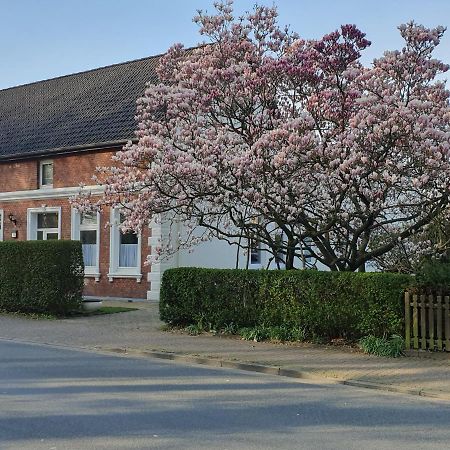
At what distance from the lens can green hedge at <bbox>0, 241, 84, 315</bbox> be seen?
728 inches

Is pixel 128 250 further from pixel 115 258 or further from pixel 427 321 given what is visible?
pixel 427 321

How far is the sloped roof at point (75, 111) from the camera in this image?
82.4 ft

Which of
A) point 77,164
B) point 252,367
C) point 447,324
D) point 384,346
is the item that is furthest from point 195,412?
point 77,164

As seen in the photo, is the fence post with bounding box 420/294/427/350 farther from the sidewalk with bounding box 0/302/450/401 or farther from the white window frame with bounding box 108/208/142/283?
the white window frame with bounding box 108/208/142/283

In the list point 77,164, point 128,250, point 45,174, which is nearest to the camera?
→ point 128,250

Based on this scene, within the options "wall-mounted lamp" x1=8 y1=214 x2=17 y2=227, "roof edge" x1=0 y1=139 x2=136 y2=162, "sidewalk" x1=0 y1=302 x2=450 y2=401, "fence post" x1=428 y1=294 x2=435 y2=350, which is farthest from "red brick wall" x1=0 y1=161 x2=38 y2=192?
"fence post" x1=428 y1=294 x2=435 y2=350

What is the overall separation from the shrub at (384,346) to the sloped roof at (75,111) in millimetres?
13560

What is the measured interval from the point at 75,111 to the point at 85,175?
4.10 meters

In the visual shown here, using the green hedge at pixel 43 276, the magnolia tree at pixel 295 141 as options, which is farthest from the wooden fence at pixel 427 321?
the green hedge at pixel 43 276

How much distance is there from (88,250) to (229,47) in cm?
1272

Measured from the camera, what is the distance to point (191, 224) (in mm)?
16797

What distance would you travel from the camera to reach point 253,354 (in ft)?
40.0

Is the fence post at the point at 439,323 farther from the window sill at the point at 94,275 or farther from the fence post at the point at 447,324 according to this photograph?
the window sill at the point at 94,275

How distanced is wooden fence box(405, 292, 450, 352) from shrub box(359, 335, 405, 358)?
217 mm
